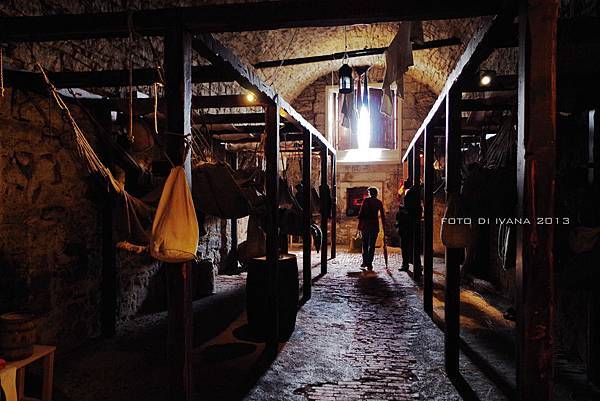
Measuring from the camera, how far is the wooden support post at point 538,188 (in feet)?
6.18

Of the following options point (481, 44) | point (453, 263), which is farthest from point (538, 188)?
point (453, 263)

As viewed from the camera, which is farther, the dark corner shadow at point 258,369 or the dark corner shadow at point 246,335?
the dark corner shadow at point 246,335

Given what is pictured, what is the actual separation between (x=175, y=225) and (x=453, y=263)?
227cm

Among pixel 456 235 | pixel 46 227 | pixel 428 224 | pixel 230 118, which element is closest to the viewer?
pixel 456 235

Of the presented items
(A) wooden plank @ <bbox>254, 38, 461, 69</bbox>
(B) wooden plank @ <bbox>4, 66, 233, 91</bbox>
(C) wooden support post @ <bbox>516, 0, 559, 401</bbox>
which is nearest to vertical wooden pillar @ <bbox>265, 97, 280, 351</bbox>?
(B) wooden plank @ <bbox>4, 66, 233, 91</bbox>

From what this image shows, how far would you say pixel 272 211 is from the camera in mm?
4039

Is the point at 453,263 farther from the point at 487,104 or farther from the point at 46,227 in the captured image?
the point at 46,227

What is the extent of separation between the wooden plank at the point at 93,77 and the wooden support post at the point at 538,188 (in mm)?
2068

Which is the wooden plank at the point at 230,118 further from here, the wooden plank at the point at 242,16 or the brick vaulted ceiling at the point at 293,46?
the wooden plank at the point at 242,16

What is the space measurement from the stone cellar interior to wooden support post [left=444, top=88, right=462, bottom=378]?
13 millimetres

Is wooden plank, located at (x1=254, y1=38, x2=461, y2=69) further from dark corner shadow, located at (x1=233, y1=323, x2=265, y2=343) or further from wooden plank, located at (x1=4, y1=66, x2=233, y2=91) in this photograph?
dark corner shadow, located at (x1=233, y1=323, x2=265, y2=343)

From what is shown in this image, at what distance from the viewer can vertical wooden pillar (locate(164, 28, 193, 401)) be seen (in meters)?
2.23

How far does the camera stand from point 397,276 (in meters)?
7.57

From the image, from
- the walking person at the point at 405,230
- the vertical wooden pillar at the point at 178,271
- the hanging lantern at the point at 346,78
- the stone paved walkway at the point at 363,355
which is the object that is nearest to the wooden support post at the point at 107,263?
the stone paved walkway at the point at 363,355
